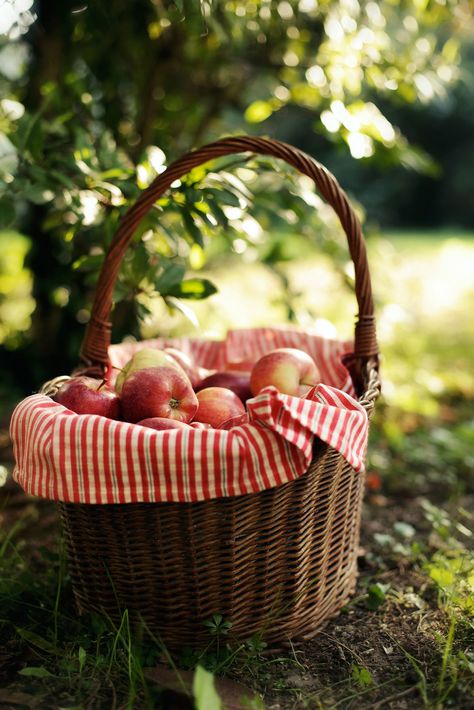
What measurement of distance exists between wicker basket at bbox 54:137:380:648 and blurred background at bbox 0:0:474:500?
31 cm

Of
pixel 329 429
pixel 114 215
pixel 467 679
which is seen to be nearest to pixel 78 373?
pixel 114 215

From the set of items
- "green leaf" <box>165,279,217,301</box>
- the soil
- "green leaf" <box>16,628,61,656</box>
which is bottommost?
the soil

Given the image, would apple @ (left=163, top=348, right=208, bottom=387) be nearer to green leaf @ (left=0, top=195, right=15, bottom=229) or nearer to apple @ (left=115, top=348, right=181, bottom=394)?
apple @ (left=115, top=348, right=181, bottom=394)

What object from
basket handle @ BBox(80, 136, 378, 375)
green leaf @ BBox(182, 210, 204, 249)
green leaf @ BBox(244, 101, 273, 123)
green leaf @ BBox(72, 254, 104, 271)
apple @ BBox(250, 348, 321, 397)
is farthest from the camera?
green leaf @ BBox(244, 101, 273, 123)

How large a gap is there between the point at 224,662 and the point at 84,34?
2.15m

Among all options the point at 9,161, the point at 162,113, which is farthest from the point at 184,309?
the point at 162,113

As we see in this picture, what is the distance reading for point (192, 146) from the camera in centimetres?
249

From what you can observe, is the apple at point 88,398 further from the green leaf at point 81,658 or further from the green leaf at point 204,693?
the green leaf at point 204,693

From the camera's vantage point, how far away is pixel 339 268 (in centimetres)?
271

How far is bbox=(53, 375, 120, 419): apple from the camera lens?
63.1 inches

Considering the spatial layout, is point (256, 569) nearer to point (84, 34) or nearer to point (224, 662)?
point (224, 662)

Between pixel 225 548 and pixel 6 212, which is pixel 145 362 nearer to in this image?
pixel 225 548

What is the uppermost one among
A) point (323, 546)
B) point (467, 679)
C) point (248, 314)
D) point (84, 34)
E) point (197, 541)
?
point (84, 34)

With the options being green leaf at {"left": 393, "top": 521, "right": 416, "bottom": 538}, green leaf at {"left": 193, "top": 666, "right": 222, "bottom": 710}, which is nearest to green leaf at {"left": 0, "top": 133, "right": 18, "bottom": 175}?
green leaf at {"left": 193, "top": 666, "right": 222, "bottom": 710}
